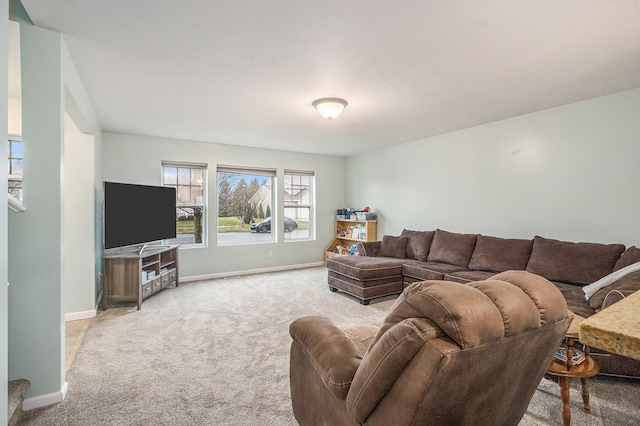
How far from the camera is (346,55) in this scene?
97.3 inches

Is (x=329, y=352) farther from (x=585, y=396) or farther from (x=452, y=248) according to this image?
(x=452, y=248)

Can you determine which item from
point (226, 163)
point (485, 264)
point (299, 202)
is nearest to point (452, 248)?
point (485, 264)

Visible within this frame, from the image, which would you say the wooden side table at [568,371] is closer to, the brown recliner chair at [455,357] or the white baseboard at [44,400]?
the brown recliner chair at [455,357]

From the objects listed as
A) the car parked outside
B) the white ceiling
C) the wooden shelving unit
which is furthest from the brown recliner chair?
the car parked outside

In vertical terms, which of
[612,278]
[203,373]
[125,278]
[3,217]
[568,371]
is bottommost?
[203,373]

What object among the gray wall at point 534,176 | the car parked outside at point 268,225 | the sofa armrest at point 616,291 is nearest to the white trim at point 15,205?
the sofa armrest at point 616,291

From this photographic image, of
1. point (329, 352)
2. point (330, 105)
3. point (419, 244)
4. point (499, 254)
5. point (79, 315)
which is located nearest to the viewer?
point (329, 352)

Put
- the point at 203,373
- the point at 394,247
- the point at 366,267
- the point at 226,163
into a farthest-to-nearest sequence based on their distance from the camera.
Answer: the point at 226,163
the point at 394,247
the point at 366,267
the point at 203,373

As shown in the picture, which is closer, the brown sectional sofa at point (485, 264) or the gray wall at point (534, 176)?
the brown sectional sofa at point (485, 264)

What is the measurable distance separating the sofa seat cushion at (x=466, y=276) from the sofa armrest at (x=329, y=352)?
2.52 metres

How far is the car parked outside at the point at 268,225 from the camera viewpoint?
20.7ft

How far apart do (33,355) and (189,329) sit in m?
1.39

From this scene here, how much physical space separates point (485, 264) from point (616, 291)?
175 centimetres

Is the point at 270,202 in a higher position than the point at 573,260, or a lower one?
higher
